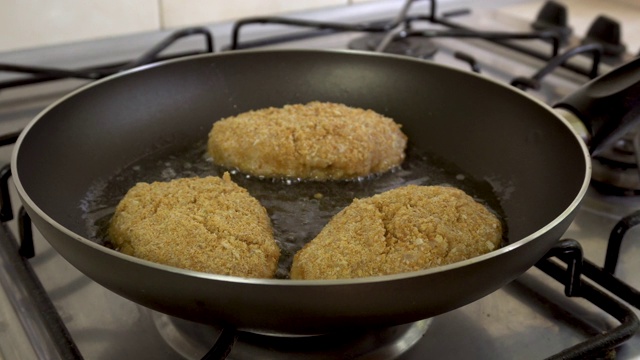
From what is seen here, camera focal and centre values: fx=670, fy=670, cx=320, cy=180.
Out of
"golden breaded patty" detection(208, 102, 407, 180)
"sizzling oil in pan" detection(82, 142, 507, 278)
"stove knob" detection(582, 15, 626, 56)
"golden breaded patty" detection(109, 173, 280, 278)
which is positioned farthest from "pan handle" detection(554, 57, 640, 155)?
"stove knob" detection(582, 15, 626, 56)

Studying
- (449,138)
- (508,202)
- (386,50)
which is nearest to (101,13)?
(386,50)

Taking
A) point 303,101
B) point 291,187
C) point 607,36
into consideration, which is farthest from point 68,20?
point 607,36

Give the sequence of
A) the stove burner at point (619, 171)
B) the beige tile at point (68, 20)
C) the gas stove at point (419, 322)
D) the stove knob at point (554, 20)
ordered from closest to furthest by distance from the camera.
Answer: the gas stove at point (419, 322) < the stove burner at point (619, 171) < the beige tile at point (68, 20) < the stove knob at point (554, 20)

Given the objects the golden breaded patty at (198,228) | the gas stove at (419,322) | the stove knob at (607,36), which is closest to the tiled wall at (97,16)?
the gas stove at (419,322)

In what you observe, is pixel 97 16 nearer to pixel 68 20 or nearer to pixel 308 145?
pixel 68 20

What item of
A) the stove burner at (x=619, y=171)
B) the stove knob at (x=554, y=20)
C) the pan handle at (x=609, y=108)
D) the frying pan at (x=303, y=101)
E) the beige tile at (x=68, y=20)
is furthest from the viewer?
the stove knob at (x=554, y=20)

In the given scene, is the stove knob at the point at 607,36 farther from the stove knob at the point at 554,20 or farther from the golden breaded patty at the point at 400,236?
the golden breaded patty at the point at 400,236

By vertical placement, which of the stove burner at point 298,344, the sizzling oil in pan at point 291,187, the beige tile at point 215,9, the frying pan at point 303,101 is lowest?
the stove burner at point 298,344

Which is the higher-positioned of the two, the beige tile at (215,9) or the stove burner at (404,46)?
the beige tile at (215,9)
